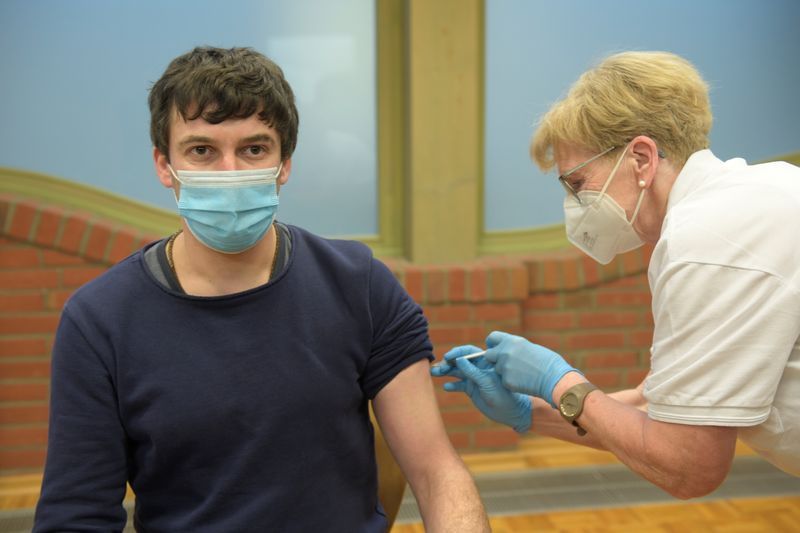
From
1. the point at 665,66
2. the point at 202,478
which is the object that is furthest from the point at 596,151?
the point at 202,478

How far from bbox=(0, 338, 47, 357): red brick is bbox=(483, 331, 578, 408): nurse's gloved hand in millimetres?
2026

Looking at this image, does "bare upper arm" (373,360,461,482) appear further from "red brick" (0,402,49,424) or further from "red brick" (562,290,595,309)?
"red brick" (0,402,49,424)

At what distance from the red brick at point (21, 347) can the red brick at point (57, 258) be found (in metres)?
0.30

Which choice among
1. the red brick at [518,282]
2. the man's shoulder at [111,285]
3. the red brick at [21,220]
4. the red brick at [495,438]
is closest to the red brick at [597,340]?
the red brick at [518,282]

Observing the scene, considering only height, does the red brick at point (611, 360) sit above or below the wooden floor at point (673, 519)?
above

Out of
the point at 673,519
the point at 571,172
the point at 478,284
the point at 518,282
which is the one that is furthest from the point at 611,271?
Answer: the point at 571,172

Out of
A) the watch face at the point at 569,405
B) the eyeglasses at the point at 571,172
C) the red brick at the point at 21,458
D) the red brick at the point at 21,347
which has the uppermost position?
the eyeglasses at the point at 571,172

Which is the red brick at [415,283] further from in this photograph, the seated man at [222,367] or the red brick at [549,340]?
the seated man at [222,367]

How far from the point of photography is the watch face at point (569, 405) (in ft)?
4.91

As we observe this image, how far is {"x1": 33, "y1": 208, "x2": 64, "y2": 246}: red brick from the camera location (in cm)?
299

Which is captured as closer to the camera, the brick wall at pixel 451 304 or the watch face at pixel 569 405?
the watch face at pixel 569 405

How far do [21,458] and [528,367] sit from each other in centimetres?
233

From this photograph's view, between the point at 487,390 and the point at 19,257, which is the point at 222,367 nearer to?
the point at 487,390

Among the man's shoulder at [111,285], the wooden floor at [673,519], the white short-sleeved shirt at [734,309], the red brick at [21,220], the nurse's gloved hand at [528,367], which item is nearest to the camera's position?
the white short-sleeved shirt at [734,309]
